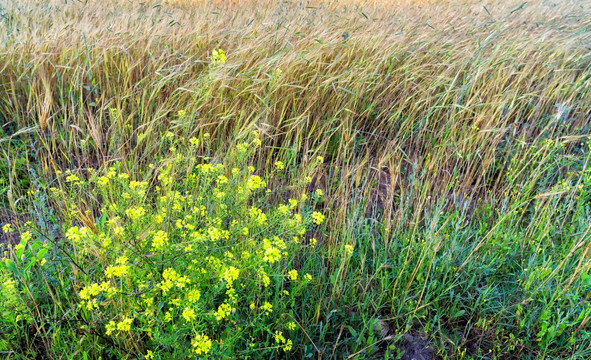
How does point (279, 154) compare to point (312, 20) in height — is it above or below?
below

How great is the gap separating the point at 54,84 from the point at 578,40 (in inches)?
148

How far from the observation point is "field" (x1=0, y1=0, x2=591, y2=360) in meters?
1.42

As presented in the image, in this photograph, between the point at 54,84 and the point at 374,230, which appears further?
the point at 54,84

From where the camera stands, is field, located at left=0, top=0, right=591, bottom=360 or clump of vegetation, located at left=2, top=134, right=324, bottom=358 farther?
field, located at left=0, top=0, right=591, bottom=360

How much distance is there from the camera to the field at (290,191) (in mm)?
1425

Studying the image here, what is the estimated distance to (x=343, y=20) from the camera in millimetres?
3949

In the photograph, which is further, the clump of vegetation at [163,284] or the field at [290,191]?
the field at [290,191]

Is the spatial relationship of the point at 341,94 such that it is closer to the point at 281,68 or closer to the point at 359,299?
the point at 281,68

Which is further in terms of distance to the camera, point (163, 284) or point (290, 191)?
point (290, 191)

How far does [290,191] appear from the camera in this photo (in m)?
2.36

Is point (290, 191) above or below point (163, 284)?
below

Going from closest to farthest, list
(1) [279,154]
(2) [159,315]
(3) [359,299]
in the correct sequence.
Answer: (2) [159,315] < (3) [359,299] < (1) [279,154]

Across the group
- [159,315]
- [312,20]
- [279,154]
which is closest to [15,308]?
[159,315]

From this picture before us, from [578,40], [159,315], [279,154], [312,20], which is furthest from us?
[312,20]
